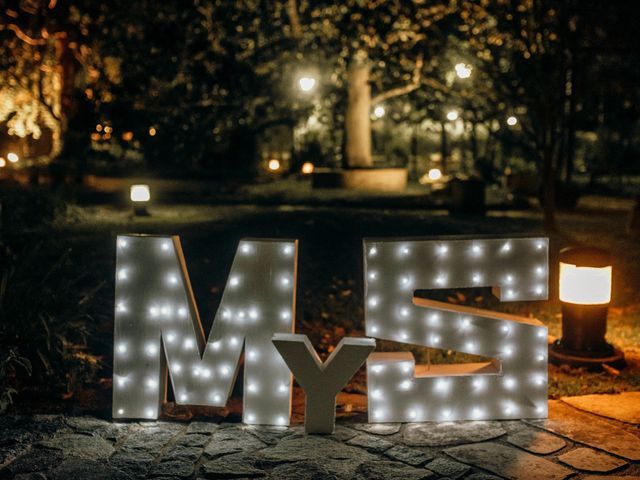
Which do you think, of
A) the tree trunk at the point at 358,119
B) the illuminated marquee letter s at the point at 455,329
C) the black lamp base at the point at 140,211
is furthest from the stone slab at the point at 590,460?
the tree trunk at the point at 358,119

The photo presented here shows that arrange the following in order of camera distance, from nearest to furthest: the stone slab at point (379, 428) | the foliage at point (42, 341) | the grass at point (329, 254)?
the stone slab at point (379, 428) < the foliage at point (42, 341) < the grass at point (329, 254)

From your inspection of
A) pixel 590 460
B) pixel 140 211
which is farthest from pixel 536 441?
pixel 140 211

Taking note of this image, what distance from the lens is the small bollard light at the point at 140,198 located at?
13758 millimetres

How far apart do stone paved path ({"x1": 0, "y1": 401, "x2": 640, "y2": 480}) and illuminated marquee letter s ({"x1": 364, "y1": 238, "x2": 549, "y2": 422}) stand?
0.14 meters

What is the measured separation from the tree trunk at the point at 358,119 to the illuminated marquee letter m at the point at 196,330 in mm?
16120

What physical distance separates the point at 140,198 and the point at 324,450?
10.2m

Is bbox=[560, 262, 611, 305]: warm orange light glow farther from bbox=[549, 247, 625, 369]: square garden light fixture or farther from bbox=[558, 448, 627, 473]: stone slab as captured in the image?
bbox=[558, 448, 627, 473]: stone slab

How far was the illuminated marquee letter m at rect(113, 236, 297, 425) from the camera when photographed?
15.9ft

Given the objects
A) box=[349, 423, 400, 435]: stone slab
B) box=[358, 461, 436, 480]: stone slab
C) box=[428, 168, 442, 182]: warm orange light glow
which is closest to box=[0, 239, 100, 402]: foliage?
box=[349, 423, 400, 435]: stone slab

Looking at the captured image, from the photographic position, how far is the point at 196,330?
4.92 metres

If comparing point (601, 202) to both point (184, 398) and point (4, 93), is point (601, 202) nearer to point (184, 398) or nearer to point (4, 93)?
point (184, 398)

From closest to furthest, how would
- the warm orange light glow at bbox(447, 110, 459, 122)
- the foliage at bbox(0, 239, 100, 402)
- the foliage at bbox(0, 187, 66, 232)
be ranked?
the foliage at bbox(0, 239, 100, 402) < the foliage at bbox(0, 187, 66, 232) < the warm orange light glow at bbox(447, 110, 459, 122)

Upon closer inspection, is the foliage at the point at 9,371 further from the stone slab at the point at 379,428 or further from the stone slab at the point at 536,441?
the stone slab at the point at 536,441

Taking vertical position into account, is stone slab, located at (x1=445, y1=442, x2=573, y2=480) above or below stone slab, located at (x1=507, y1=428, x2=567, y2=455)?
below
